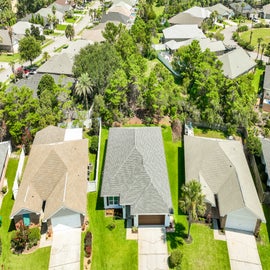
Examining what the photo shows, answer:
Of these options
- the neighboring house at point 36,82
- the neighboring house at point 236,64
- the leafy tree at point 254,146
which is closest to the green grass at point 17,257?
the neighboring house at point 36,82

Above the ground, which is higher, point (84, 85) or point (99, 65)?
point (99, 65)

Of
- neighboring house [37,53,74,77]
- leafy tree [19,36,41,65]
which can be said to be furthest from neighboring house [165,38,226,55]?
leafy tree [19,36,41,65]

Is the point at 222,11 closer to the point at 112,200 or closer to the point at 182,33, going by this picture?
the point at 182,33

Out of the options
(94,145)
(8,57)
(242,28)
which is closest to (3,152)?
(94,145)

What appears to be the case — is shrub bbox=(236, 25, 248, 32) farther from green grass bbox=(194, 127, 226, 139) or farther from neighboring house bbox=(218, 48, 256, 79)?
green grass bbox=(194, 127, 226, 139)

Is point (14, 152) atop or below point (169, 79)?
below

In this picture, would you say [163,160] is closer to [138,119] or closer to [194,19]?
[138,119]

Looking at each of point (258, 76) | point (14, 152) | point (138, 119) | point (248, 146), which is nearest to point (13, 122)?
point (14, 152)

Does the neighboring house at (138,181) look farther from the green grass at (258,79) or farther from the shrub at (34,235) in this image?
the green grass at (258,79)
